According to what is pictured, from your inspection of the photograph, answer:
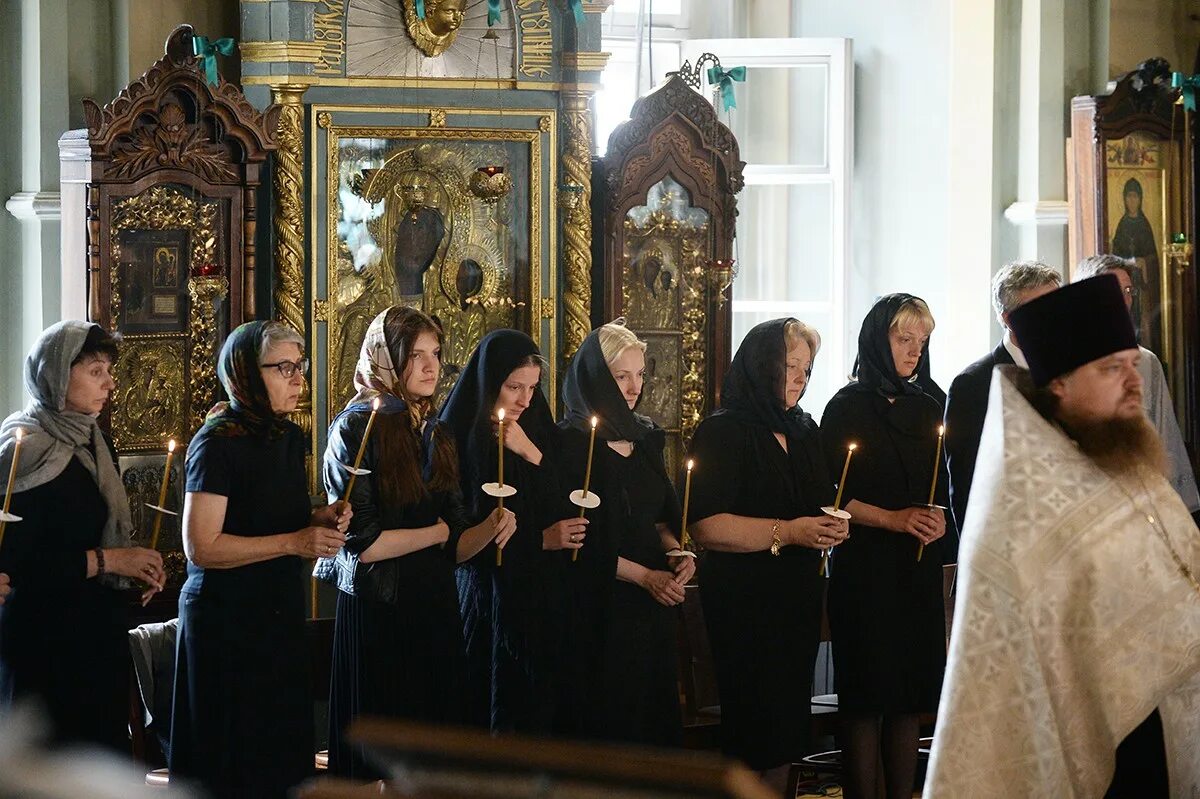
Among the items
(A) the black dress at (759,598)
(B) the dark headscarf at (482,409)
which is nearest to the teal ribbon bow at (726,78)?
(A) the black dress at (759,598)

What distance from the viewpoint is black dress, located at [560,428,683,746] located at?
5.25m

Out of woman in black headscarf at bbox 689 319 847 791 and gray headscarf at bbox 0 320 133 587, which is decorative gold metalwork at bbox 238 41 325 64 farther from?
woman in black headscarf at bbox 689 319 847 791

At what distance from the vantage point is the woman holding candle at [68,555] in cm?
480

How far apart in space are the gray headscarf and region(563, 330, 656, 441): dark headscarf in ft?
4.53

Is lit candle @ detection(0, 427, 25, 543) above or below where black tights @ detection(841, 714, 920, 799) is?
above

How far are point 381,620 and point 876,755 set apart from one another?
5.42ft

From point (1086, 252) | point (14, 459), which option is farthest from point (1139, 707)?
point (1086, 252)

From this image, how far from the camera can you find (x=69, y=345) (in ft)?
16.1

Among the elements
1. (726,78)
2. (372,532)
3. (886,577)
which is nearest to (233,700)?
(372,532)

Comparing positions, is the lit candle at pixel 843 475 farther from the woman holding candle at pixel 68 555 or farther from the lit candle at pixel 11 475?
the lit candle at pixel 11 475

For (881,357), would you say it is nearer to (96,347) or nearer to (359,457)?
(359,457)

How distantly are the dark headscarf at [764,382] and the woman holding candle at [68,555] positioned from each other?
1847 millimetres

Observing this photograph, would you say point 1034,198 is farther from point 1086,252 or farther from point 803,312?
point 803,312

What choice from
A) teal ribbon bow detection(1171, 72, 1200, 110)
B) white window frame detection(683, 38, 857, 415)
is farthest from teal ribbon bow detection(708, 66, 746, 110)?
teal ribbon bow detection(1171, 72, 1200, 110)
